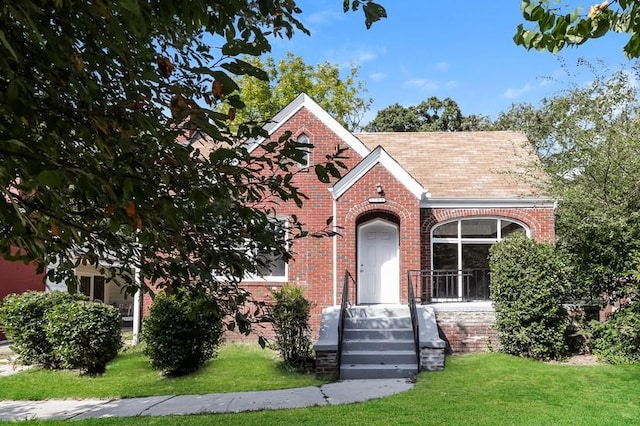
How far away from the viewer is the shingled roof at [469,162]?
1484cm

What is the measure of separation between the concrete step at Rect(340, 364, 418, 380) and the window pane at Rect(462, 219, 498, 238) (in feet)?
17.8

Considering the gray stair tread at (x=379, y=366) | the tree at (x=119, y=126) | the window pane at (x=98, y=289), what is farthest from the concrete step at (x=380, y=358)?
the window pane at (x=98, y=289)

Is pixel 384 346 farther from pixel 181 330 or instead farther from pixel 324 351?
pixel 181 330

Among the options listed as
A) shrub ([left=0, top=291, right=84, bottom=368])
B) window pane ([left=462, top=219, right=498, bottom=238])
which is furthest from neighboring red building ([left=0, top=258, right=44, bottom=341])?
window pane ([left=462, top=219, right=498, bottom=238])

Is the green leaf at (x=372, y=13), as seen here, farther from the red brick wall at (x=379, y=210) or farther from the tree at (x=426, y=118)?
the tree at (x=426, y=118)

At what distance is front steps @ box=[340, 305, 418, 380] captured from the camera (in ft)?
35.1

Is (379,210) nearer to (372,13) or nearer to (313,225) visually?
(313,225)

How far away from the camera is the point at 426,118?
38750mm

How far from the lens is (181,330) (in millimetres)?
10875

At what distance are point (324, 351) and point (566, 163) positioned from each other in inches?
265

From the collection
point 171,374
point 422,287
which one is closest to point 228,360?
point 171,374

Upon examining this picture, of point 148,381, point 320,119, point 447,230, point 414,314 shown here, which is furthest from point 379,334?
point 320,119

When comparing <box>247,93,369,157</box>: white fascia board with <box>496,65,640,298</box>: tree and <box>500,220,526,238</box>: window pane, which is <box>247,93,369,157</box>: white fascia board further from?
<box>496,65,640,298</box>: tree

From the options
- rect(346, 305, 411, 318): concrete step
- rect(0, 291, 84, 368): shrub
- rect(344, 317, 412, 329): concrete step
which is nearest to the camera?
rect(0, 291, 84, 368): shrub
